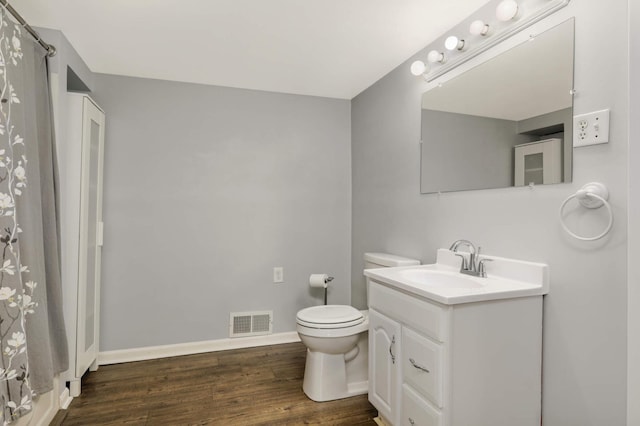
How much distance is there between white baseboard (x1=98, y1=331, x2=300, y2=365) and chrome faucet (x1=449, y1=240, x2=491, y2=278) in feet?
5.82

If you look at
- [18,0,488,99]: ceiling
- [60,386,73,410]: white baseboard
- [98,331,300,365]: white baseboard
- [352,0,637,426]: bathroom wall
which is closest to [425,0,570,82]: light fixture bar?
[352,0,637,426]: bathroom wall

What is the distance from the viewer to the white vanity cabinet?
1.35 metres

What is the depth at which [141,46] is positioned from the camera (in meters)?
2.23

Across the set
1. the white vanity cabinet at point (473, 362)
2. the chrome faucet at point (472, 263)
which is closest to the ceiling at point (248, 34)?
the chrome faucet at point (472, 263)

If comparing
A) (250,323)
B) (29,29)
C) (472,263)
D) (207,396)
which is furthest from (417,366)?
(29,29)

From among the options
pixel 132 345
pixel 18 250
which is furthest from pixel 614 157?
pixel 132 345

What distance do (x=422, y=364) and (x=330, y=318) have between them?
0.75 m

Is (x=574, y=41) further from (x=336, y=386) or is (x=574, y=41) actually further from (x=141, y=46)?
(x=141, y=46)

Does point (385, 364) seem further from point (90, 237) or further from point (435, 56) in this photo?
point (90, 237)

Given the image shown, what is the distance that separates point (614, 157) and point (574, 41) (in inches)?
19.5

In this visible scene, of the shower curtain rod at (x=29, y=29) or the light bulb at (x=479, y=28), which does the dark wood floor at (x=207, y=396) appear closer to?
the shower curtain rod at (x=29, y=29)

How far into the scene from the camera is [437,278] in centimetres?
187

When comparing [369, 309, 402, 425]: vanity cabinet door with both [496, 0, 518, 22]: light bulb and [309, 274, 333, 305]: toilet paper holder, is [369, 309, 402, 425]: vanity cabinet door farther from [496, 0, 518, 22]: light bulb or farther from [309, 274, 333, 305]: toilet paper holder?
[496, 0, 518, 22]: light bulb

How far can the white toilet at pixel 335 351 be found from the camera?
6.75ft
